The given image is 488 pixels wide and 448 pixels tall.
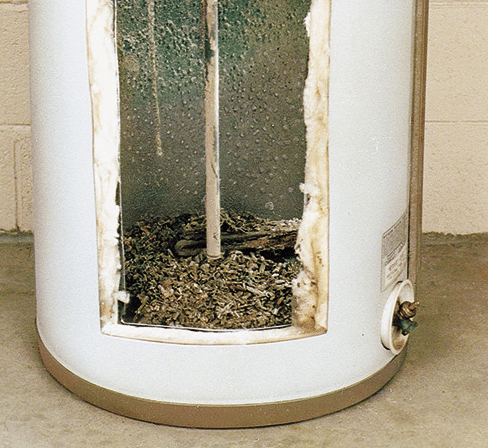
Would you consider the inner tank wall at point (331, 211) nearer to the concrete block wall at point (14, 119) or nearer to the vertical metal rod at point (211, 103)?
the vertical metal rod at point (211, 103)

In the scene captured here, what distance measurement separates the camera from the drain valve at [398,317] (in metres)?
1.09

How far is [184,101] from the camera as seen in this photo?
129 centimetres

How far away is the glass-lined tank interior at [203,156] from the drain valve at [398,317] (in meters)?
0.15

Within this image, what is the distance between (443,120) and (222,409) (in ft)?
3.58

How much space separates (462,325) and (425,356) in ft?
0.54

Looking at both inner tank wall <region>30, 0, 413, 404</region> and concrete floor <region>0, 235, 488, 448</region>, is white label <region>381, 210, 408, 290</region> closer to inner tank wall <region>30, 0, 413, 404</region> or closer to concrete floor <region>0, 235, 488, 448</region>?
inner tank wall <region>30, 0, 413, 404</region>

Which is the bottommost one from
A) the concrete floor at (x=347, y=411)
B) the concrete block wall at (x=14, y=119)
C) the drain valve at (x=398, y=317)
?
the concrete floor at (x=347, y=411)

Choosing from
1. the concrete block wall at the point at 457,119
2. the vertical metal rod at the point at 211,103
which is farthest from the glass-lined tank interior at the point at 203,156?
the concrete block wall at the point at 457,119

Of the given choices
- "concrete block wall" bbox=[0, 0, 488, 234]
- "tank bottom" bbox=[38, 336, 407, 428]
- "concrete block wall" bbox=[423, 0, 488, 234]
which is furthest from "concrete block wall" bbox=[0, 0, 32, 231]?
"concrete block wall" bbox=[423, 0, 488, 234]

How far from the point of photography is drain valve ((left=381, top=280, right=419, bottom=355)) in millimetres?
1086

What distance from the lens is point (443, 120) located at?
1826 mm

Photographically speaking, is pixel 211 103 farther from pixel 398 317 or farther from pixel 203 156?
pixel 398 317

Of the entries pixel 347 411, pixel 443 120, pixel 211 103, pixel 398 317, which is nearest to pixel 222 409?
pixel 347 411

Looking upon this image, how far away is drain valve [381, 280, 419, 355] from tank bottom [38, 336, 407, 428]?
73 mm
